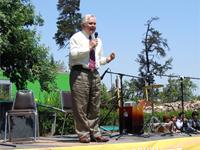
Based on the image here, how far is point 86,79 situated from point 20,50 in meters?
5.92

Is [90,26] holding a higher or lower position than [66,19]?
lower

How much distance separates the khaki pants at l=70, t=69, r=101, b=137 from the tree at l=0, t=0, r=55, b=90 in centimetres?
543

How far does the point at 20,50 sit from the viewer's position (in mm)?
10727

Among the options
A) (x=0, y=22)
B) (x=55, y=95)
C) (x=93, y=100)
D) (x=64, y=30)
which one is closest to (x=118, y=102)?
(x=93, y=100)

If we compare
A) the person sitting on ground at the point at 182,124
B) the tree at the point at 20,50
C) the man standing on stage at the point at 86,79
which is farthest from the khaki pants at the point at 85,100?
the tree at the point at 20,50

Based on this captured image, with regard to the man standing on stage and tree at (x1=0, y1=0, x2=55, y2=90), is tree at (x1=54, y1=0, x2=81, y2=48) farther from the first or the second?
the man standing on stage

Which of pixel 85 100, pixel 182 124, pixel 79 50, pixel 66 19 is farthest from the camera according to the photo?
pixel 66 19

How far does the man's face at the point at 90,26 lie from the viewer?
506 cm

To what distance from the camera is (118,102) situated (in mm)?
6641

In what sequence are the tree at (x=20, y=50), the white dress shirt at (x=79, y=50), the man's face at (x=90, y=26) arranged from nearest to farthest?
the white dress shirt at (x=79, y=50), the man's face at (x=90, y=26), the tree at (x=20, y=50)

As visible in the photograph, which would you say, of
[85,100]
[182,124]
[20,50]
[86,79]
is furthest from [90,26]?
[20,50]

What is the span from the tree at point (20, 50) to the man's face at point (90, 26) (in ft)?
17.7

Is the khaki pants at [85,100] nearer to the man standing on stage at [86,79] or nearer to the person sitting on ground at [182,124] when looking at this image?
the man standing on stage at [86,79]

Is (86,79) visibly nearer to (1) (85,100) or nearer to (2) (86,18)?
(1) (85,100)
